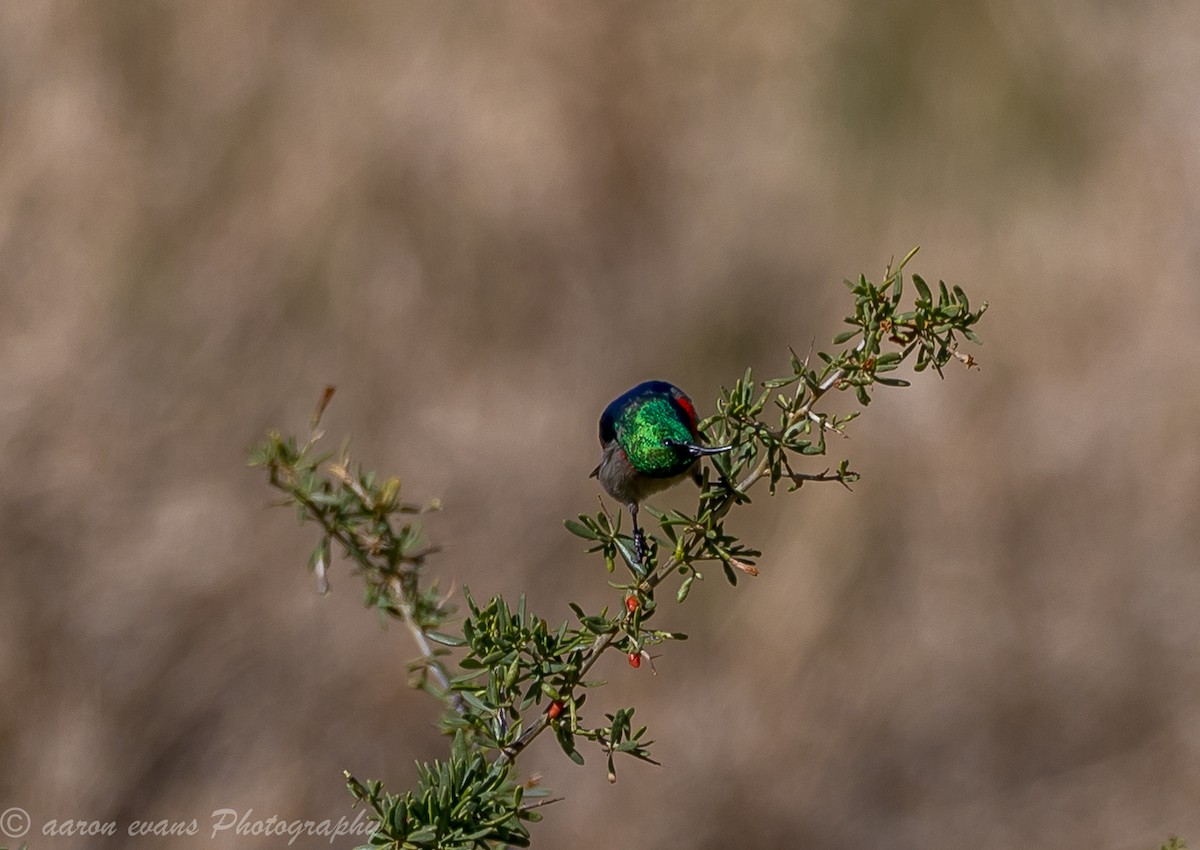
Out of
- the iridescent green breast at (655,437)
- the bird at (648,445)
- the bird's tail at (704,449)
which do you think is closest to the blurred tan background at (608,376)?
the bird at (648,445)

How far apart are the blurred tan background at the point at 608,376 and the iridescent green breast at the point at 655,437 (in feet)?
11.3

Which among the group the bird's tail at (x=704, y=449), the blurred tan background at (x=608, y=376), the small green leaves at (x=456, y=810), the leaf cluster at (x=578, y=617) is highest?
the blurred tan background at (x=608, y=376)

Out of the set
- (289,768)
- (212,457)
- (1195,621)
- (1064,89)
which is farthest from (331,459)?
(1064,89)

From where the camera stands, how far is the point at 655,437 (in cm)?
218

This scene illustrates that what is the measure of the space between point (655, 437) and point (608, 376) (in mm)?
4222

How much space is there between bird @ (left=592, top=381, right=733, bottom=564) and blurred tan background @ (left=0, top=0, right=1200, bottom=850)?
333cm

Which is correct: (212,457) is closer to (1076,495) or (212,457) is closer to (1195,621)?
(1076,495)

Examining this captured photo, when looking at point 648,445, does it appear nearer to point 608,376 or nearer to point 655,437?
point 655,437

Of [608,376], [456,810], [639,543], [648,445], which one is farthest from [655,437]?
[608,376]

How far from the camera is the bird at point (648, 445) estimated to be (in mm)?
2129

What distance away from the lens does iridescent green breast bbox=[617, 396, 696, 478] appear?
213 centimetres

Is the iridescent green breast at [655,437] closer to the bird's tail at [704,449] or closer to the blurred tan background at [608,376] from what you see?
the bird's tail at [704,449]

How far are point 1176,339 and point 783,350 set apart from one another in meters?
1.94

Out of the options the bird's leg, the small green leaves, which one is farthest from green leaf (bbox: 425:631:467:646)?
the bird's leg
